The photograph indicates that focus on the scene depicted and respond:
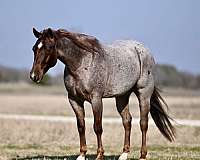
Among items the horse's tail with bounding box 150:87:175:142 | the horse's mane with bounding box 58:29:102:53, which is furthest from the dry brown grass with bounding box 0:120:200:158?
the horse's mane with bounding box 58:29:102:53

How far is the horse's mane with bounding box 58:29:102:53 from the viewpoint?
1117 centimetres

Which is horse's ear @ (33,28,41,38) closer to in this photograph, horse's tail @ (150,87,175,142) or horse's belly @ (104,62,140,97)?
horse's belly @ (104,62,140,97)

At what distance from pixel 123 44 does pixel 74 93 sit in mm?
2046

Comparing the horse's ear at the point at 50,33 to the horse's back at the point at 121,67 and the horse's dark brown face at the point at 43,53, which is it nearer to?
the horse's dark brown face at the point at 43,53

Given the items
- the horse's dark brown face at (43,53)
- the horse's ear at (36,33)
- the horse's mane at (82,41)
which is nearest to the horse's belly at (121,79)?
the horse's mane at (82,41)

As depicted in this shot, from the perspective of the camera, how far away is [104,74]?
11.2 m

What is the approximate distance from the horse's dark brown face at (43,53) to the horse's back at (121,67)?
1242mm

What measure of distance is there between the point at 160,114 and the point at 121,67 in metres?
2.41

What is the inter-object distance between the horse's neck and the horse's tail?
2844 millimetres

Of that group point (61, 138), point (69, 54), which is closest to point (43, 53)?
point (69, 54)

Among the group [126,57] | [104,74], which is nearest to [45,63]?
[104,74]

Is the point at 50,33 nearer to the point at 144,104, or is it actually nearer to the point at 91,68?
the point at 91,68

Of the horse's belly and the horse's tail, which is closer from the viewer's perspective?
the horse's belly

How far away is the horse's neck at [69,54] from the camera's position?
11109 millimetres
